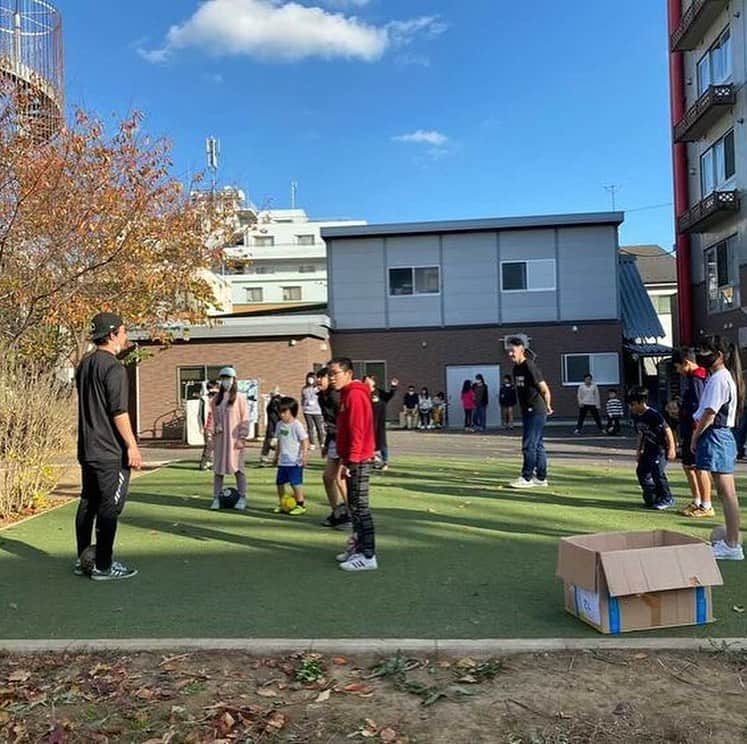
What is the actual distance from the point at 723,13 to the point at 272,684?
25.4 m

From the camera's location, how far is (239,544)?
7426mm

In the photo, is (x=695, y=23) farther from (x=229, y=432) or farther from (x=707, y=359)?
(x=229, y=432)

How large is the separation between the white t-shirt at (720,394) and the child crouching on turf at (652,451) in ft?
7.25

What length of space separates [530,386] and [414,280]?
61.9ft

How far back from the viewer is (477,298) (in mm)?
28297

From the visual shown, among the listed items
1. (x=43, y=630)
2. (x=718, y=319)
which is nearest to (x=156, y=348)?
(x=718, y=319)

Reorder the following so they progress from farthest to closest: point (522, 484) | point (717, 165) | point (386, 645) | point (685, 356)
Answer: point (717, 165) < point (522, 484) < point (685, 356) < point (386, 645)

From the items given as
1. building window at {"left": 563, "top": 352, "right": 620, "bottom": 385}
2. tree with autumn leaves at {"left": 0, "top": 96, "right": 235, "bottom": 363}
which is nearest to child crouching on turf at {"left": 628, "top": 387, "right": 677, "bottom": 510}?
tree with autumn leaves at {"left": 0, "top": 96, "right": 235, "bottom": 363}

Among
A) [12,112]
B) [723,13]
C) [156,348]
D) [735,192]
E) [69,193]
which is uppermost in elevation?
[723,13]

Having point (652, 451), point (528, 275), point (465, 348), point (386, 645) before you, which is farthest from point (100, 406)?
point (528, 275)

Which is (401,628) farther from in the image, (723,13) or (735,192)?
(723,13)

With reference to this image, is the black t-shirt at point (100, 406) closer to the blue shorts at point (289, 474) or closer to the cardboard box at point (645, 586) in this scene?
the blue shorts at point (289, 474)

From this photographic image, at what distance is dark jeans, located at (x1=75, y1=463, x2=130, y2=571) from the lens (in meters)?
5.96

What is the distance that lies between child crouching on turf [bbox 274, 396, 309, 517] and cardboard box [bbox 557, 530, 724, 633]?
4.48 m
